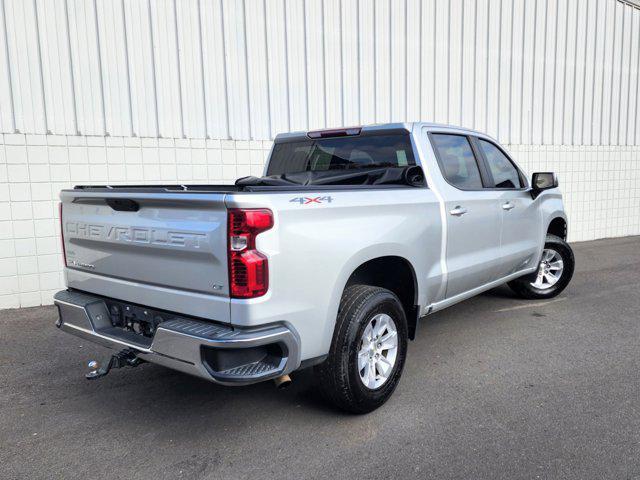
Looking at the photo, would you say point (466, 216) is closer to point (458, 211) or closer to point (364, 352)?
point (458, 211)

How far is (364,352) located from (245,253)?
1207 mm

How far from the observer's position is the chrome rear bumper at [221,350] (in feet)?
8.60

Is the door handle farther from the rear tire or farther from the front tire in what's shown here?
the rear tire

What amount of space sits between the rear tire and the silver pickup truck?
1.74 metres

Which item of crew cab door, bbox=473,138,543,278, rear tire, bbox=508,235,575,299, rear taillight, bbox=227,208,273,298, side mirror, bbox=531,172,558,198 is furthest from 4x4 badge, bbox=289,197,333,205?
rear tire, bbox=508,235,575,299

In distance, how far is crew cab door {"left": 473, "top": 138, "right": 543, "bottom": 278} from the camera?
4938 millimetres

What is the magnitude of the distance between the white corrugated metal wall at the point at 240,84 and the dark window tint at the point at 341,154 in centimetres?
274

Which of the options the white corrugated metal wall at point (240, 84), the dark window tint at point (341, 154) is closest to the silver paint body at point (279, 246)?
the dark window tint at point (341, 154)

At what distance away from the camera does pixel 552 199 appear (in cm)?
599

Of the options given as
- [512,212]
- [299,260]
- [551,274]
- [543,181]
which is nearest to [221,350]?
[299,260]

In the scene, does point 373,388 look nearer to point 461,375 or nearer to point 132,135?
point 461,375

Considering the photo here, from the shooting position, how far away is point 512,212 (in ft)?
16.6

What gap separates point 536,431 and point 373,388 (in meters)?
1.02

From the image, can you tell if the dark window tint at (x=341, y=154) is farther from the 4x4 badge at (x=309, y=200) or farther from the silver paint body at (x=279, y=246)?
the 4x4 badge at (x=309, y=200)
